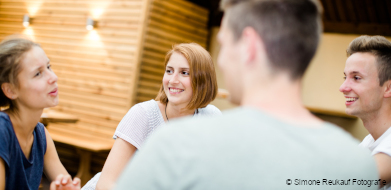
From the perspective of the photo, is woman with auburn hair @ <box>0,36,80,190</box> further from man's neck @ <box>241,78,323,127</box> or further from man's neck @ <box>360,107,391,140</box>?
man's neck @ <box>360,107,391,140</box>

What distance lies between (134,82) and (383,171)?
4.42 m

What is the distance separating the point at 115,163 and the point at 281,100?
4.77 ft

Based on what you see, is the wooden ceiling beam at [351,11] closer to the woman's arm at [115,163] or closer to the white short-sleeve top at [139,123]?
the white short-sleeve top at [139,123]

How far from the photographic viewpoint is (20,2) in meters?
6.93

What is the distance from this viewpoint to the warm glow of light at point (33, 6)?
662 cm

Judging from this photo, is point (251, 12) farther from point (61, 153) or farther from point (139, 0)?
point (61, 153)

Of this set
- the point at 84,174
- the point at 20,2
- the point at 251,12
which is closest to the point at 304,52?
the point at 251,12

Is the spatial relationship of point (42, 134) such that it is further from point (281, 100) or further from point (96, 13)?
point (96, 13)

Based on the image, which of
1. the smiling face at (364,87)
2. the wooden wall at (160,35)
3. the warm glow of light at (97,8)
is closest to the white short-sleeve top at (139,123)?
the smiling face at (364,87)

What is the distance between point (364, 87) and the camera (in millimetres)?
1922

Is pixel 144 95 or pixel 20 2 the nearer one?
pixel 144 95

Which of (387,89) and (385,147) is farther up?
(387,89)

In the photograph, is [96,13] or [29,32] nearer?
[96,13]

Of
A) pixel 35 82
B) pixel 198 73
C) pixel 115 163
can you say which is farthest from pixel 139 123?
pixel 35 82
